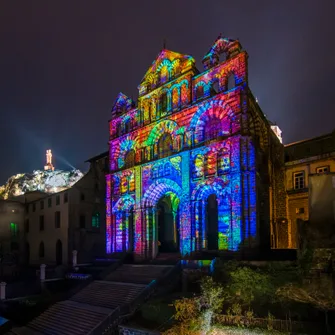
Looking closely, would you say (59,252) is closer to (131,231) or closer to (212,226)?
(131,231)

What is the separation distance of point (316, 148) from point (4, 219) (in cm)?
3604

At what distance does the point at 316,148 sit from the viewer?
1289 inches

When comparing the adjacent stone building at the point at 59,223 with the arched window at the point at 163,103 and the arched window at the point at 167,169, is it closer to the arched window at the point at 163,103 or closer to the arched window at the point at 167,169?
the arched window at the point at 163,103

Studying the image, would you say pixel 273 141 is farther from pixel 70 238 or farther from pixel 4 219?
pixel 4 219

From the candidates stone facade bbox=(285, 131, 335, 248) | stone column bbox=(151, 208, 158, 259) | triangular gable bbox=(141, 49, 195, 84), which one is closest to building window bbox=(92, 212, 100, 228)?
stone column bbox=(151, 208, 158, 259)

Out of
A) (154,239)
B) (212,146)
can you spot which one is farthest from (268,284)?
(154,239)

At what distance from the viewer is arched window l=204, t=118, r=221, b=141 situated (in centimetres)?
2810

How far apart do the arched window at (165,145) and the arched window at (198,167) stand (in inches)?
132

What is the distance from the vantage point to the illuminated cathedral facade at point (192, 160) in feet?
84.7

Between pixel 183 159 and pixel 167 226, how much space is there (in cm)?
1094

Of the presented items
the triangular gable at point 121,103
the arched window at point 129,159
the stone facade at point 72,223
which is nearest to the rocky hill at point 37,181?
the stone facade at point 72,223

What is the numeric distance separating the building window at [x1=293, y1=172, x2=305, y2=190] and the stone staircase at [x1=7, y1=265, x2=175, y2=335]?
1497 cm

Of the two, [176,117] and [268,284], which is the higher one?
[176,117]

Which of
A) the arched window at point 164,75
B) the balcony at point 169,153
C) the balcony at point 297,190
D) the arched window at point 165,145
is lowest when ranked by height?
the balcony at point 297,190
